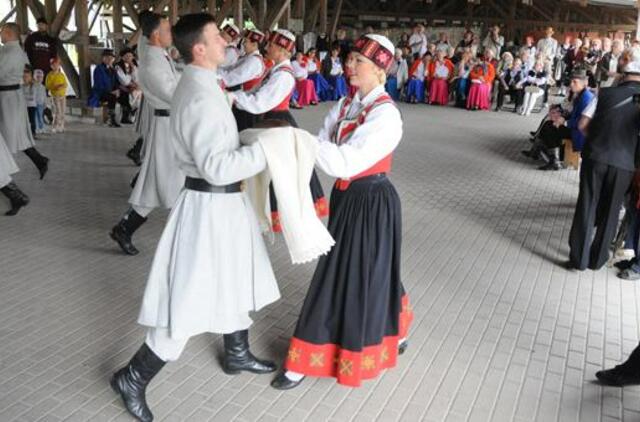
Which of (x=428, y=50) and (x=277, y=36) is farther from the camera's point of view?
(x=428, y=50)

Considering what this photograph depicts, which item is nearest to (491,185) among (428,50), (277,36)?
(277,36)

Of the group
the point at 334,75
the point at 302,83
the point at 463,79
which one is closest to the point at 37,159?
the point at 302,83

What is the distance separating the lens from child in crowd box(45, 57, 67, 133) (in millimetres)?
9086

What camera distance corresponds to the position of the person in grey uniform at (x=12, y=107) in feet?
21.0

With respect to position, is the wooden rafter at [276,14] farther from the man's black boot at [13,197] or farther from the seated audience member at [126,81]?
the man's black boot at [13,197]

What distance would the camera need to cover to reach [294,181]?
95.8 inches

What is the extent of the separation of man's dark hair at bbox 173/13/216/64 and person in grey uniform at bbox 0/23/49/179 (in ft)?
14.9

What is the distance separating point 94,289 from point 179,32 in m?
2.13

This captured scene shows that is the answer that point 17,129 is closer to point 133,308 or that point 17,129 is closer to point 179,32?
point 133,308

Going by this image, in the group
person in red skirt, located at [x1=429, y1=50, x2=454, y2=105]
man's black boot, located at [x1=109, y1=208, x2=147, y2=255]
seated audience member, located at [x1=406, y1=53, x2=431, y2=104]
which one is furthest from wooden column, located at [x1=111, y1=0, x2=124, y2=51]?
man's black boot, located at [x1=109, y1=208, x2=147, y2=255]

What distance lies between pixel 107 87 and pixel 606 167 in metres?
7.73

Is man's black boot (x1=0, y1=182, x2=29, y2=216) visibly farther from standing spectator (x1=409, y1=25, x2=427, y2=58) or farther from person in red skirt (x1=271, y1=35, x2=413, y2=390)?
Answer: standing spectator (x1=409, y1=25, x2=427, y2=58)

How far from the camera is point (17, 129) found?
639cm

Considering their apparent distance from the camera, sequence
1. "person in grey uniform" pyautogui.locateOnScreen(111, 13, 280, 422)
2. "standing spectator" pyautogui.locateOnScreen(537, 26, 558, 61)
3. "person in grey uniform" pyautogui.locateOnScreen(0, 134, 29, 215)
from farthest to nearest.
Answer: "standing spectator" pyautogui.locateOnScreen(537, 26, 558, 61)
"person in grey uniform" pyautogui.locateOnScreen(0, 134, 29, 215)
"person in grey uniform" pyautogui.locateOnScreen(111, 13, 280, 422)
